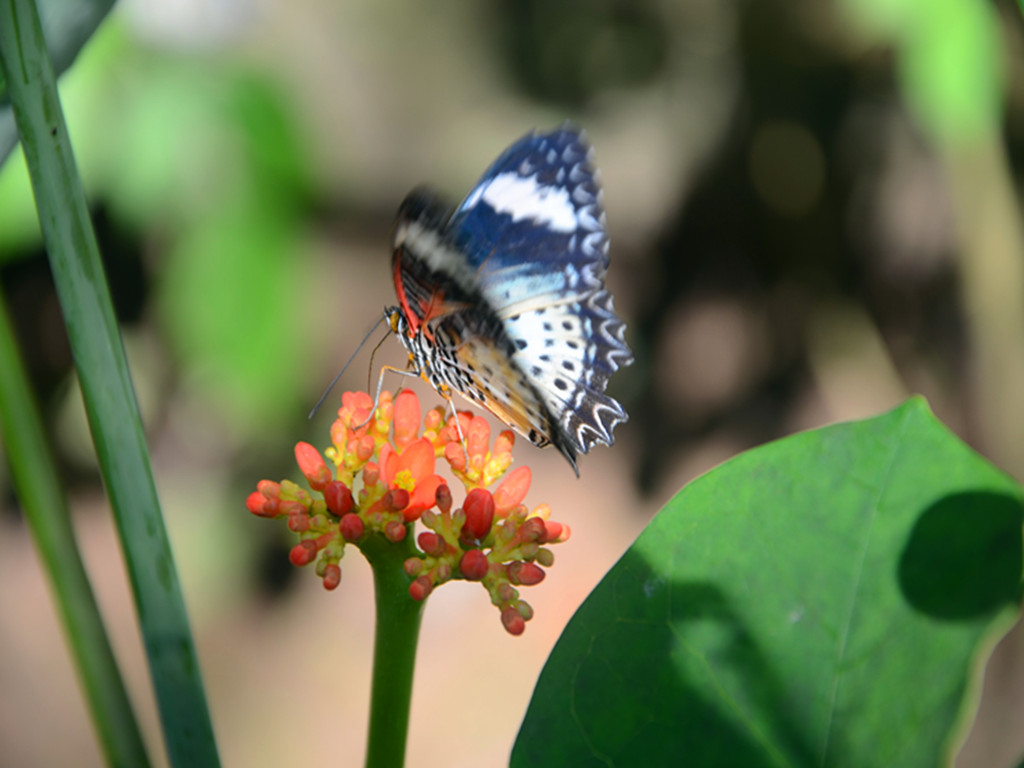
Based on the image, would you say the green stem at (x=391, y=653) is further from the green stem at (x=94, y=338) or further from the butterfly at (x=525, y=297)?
the butterfly at (x=525, y=297)

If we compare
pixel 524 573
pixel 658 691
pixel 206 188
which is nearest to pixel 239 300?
pixel 206 188

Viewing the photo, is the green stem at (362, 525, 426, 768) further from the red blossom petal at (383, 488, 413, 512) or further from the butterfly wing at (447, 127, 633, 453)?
the butterfly wing at (447, 127, 633, 453)

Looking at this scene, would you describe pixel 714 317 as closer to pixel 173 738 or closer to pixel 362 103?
pixel 362 103

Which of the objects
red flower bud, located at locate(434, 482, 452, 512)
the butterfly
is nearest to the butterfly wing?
the butterfly

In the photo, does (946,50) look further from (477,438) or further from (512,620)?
(512,620)

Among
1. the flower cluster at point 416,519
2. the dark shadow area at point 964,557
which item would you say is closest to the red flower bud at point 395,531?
the flower cluster at point 416,519

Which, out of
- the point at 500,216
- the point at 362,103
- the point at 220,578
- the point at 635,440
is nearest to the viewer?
the point at 500,216

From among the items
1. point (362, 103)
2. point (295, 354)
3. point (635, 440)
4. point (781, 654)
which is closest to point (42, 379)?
point (295, 354)
